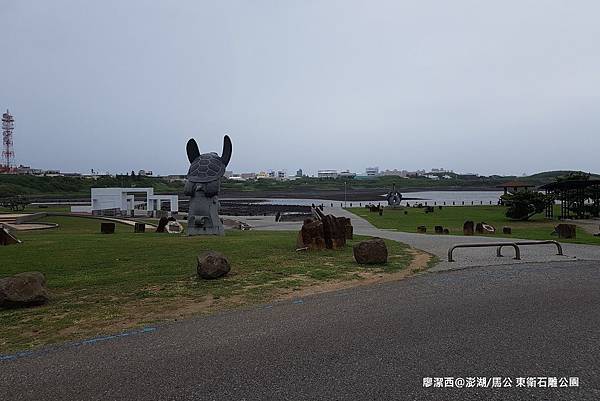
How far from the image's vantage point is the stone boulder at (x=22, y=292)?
23.7 feet

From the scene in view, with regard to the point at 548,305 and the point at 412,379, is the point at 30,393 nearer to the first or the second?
the point at 412,379

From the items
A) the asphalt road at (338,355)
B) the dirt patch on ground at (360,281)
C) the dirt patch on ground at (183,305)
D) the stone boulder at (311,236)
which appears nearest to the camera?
the asphalt road at (338,355)

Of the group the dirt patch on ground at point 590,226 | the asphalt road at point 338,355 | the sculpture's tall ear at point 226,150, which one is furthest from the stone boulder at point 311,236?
the dirt patch on ground at point 590,226

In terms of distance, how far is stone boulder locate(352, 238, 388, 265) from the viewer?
11398mm

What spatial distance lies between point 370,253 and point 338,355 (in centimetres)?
663

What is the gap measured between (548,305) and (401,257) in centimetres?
593

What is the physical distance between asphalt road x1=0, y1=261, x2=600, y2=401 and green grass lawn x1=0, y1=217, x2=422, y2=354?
0.94 meters

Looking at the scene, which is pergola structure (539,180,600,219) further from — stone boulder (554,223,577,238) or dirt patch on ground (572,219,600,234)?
stone boulder (554,223,577,238)

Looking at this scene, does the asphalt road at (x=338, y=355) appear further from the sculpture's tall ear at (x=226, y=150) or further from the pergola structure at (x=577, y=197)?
the pergola structure at (x=577, y=197)

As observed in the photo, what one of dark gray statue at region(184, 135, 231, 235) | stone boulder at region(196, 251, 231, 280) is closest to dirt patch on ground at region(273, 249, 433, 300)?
stone boulder at region(196, 251, 231, 280)

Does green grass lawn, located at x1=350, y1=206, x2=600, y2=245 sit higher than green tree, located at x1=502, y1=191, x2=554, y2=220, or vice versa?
green tree, located at x1=502, y1=191, x2=554, y2=220

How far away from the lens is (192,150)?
1028 inches

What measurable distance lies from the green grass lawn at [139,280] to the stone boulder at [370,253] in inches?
12.4

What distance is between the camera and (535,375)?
4.38 metres
